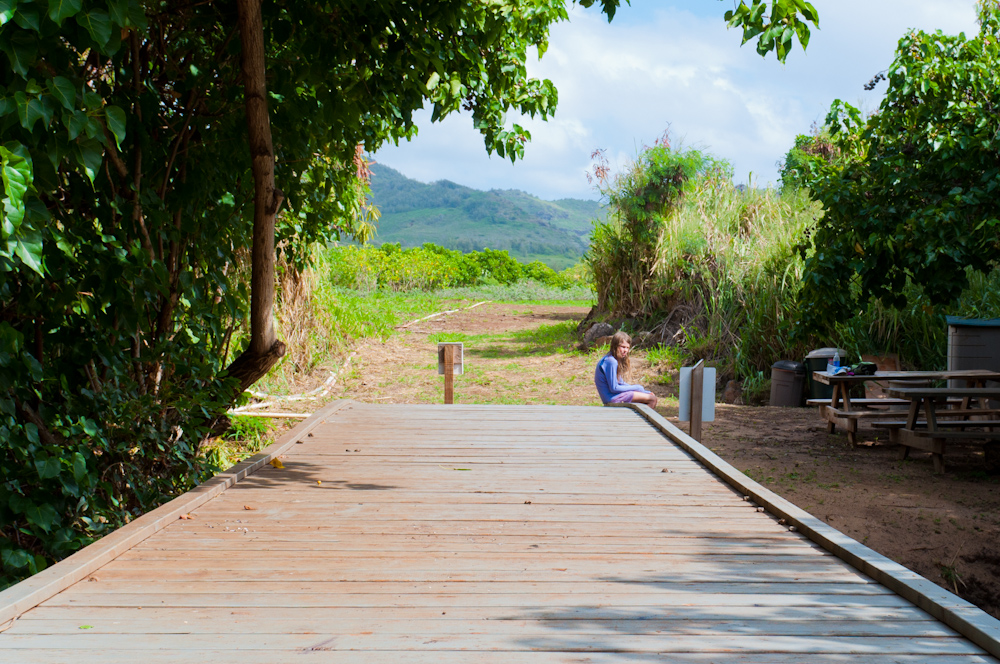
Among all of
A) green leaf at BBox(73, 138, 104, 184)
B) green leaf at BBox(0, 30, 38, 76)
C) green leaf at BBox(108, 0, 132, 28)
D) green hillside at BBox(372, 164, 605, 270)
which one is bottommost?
green leaf at BBox(73, 138, 104, 184)

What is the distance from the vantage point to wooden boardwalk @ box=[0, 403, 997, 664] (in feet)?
7.23

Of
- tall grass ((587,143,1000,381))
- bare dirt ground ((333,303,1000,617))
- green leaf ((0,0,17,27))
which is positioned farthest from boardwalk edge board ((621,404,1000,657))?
tall grass ((587,143,1000,381))

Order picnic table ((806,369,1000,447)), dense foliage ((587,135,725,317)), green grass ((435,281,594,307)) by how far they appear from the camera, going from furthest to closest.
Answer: green grass ((435,281,594,307)), dense foliage ((587,135,725,317)), picnic table ((806,369,1000,447))

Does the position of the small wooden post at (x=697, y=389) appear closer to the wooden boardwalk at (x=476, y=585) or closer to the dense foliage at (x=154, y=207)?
the wooden boardwalk at (x=476, y=585)

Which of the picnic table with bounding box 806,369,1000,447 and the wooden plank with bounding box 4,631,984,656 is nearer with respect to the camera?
the wooden plank with bounding box 4,631,984,656

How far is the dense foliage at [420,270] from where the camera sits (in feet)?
73.8

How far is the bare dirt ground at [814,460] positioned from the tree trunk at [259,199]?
4.14 m

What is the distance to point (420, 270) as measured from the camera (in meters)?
29.4

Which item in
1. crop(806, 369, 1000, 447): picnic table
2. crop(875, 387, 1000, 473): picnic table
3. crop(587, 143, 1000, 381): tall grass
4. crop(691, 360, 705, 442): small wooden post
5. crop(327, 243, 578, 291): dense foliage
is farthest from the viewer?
crop(327, 243, 578, 291): dense foliage

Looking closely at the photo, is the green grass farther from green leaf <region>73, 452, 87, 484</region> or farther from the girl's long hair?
green leaf <region>73, 452, 87, 484</region>

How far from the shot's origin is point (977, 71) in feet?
22.4

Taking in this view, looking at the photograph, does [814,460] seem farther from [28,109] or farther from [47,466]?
[28,109]

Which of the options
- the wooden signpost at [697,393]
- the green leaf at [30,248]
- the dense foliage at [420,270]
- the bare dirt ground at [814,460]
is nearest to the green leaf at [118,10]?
the green leaf at [30,248]

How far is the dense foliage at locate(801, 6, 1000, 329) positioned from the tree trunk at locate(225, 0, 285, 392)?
5.30 meters
